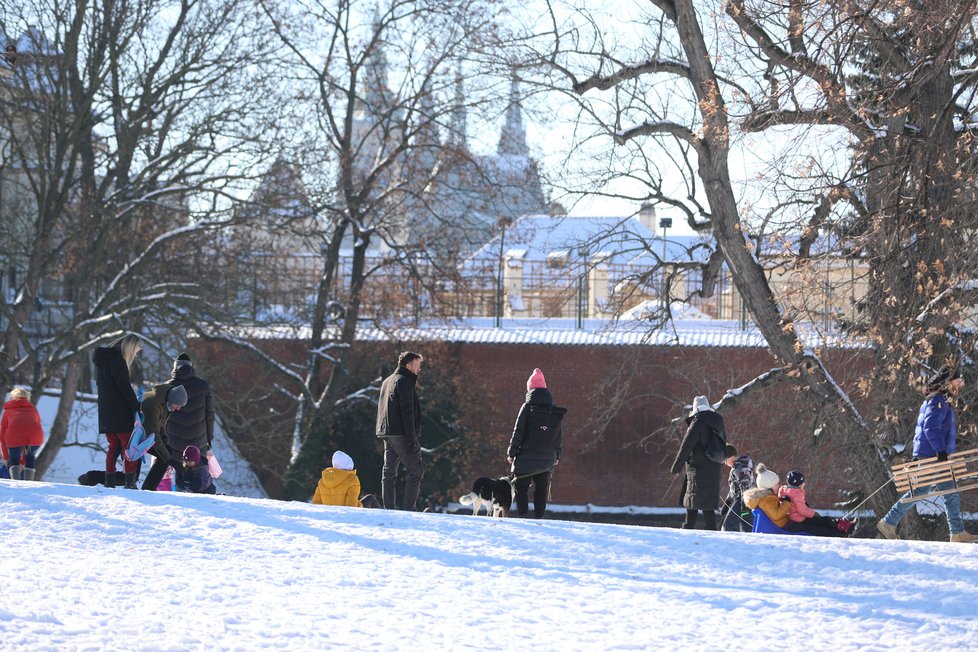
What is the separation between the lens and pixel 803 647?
668cm

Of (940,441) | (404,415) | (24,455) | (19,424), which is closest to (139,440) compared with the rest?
(404,415)

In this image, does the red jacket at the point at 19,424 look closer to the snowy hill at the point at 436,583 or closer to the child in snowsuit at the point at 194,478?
the child in snowsuit at the point at 194,478

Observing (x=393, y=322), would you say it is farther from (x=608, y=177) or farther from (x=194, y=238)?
(x=608, y=177)

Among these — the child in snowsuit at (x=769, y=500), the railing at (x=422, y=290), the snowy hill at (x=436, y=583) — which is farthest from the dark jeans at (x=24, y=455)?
the railing at (x=422, y=290)

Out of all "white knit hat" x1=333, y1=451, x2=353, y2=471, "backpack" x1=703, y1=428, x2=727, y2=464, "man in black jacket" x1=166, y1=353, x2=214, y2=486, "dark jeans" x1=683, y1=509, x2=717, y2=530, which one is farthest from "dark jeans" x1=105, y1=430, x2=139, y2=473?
"backpack" x1=703, y1=428, x2=727, y2=464

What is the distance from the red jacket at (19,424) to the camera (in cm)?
1316

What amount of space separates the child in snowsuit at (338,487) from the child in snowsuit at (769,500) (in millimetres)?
3686

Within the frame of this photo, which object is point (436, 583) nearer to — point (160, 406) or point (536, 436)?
point (536, 436)

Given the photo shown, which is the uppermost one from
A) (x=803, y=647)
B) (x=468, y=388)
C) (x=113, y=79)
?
(x=113, y=79)

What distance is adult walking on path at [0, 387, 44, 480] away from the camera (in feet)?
43.2

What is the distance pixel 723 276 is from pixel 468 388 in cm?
831

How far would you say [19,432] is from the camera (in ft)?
43.4

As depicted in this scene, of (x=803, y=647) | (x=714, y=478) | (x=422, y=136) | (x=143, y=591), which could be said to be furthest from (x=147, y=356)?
(x=803, y=647)

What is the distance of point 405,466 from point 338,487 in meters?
0.73
